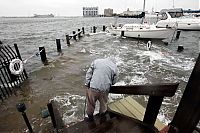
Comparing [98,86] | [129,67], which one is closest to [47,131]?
[98,86]

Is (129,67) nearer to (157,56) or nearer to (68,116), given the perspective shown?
(157,56)

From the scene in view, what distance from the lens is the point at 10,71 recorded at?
8.04 meters

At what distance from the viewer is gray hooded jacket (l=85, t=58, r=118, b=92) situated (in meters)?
3.59

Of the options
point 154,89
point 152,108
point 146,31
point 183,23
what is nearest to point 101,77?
point 152,108

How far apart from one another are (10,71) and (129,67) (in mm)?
7910

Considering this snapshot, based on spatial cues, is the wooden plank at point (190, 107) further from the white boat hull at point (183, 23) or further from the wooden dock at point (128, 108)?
the white boat hull at point (183, 23)

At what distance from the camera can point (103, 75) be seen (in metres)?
3.57

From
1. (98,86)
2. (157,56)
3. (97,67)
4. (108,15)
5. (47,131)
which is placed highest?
(108,15)

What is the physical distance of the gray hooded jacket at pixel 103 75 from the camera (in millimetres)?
3590

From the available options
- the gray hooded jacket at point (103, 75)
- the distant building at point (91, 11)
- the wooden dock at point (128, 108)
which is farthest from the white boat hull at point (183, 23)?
the distant building at point (91, 11)

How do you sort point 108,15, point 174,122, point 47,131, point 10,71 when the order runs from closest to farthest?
point 174,122, point 47,131, point 10,71, point 108,15

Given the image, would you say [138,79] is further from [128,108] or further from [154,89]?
[154,89]

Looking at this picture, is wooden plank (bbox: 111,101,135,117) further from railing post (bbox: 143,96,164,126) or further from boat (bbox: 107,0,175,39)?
boat (bbox: 107,0,175,39)

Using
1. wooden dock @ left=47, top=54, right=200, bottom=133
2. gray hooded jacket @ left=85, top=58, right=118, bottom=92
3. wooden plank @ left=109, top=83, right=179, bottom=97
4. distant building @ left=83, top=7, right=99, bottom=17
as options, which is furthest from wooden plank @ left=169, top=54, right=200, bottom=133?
distant building @ left=83, top=7, right=99, bottom=17
